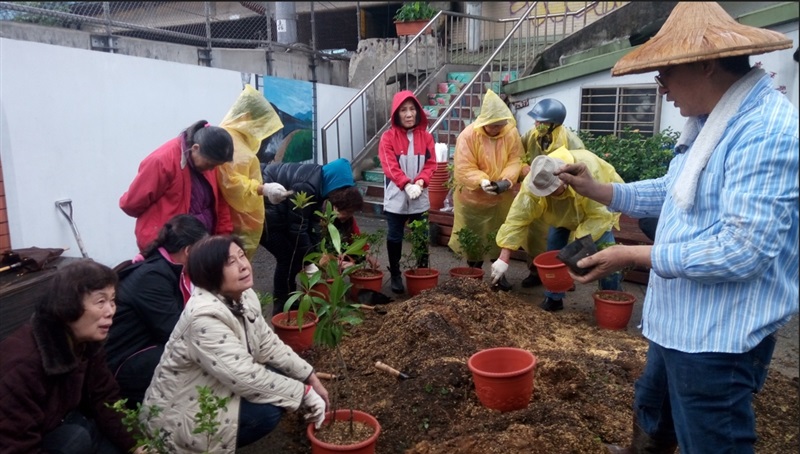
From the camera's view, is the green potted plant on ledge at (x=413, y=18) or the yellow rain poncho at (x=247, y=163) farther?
the green potted plant on ledge at (x=413, y=18)

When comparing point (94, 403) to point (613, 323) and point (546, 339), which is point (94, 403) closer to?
point (546, 339)

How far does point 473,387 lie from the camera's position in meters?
3.16

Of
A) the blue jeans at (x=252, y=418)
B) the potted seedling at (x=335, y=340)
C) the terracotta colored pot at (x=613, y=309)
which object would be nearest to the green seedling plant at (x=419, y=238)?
the terracotta colored pot at (x=613, y=309)

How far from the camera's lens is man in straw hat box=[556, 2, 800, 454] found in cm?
162

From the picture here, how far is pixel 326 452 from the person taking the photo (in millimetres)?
2502

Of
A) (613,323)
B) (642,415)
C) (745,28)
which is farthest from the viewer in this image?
(613,323)

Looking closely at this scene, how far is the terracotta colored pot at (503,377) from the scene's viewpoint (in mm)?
2859

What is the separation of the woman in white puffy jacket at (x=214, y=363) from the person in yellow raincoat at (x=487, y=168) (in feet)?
9.69

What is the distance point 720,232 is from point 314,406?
1.74m

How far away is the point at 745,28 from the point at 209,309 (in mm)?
2089

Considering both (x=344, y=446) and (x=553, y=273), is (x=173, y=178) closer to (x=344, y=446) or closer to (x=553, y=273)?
(x=344, y=446)

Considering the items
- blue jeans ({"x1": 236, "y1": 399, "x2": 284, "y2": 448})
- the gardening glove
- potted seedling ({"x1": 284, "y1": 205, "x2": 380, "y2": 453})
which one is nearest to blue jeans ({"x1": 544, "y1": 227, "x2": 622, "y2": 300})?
the gardening glove

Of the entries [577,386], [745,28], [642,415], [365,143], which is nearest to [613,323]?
[577,386]

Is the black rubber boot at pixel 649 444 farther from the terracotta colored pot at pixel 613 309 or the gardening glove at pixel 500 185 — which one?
the gardening glove at pixel 500 185
